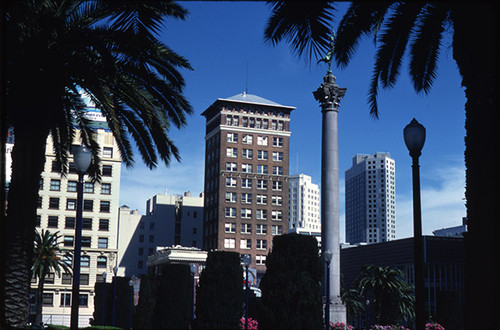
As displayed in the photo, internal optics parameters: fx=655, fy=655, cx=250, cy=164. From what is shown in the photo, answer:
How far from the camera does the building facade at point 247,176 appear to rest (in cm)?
11662

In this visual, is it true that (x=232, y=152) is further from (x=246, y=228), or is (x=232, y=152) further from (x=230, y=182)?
(x=246, y=228)

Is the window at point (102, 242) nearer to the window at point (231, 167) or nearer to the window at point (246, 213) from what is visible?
the window at point (246, 213)

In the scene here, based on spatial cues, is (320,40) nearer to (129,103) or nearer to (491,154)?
(491,154)

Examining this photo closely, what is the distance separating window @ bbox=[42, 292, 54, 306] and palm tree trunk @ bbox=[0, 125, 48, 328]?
8372cm

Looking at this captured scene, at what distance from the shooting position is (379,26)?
19.6m

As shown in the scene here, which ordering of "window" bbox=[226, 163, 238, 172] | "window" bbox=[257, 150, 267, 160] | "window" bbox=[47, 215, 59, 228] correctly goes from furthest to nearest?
1. "window" bbox=[257, 150, 267, 160]
2. "window" bbox=[226, 163, 238, 172]
3. "window" bbox=[47, 215, 59, 228]

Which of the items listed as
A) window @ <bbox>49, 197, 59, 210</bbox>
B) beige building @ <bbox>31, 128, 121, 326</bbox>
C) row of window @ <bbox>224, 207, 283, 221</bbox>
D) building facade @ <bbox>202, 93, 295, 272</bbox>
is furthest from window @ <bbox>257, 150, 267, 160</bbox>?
window @ <bbox>49, 197, 59, 210</bbox>

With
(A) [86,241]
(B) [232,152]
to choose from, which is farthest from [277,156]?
(A) [86,241]

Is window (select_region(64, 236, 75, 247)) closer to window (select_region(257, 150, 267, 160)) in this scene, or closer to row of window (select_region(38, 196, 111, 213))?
row of window (select_region(38, 196, 111, 213))

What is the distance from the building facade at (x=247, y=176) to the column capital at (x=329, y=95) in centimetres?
7483

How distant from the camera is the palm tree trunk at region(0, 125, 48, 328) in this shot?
1722 centimetres

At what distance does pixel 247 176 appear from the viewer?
11931 cm

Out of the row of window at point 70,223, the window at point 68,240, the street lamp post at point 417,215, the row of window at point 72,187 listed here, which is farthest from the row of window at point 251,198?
the street lamp post at point 417,215

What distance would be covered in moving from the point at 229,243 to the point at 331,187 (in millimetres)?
77077
